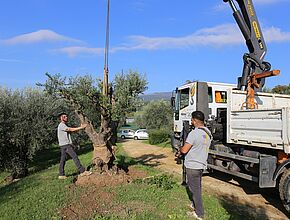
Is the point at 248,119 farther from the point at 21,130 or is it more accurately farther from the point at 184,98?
the point at 21,130

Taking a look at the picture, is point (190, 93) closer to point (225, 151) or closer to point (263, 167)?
point (225, 151)

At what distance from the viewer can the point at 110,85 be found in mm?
8859

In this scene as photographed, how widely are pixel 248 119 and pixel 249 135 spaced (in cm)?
39

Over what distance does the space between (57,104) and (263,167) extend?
1066cm

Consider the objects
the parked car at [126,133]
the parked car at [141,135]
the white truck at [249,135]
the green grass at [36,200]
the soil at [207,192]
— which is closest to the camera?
the green grass at [36,200]

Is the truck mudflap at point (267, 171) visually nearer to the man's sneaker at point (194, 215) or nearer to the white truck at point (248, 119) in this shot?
the white truck at point (248, 119)

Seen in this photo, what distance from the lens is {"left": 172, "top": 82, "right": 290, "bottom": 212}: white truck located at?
21.4ft

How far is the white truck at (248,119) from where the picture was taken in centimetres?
666

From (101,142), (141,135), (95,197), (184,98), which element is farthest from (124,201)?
(141,135)

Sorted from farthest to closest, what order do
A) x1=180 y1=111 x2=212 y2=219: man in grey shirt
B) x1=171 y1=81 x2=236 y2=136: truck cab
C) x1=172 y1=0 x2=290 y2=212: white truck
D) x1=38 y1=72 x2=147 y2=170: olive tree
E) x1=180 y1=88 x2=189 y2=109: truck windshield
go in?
x1=180 y1=88 x2=189 y2=109: truck windshield → x1=171 y1=81 x2=236 y2=136: truck cab → x1=38 y1=72 x2=147 y2=170: olive tree → x1=172 y1=0 x2=290 y2=212: white truck → x1=180 y1=111 x2=212 y2=219: man in grey shirt

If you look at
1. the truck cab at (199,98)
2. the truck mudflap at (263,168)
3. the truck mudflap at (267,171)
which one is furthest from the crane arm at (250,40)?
the truck mudflap at (267,171)

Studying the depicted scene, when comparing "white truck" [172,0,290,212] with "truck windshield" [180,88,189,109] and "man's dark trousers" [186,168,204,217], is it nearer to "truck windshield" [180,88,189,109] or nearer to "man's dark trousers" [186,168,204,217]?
"truck windshield" [180,88,189,109]

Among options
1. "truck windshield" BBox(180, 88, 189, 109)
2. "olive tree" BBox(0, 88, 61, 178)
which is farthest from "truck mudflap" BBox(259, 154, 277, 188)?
"olive tree" BBox(0, 88, 61, 178)

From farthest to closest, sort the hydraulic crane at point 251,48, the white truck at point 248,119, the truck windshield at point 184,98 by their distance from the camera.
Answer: the truck windshield at point 184,98 < the hydraulic crane at point 251,48 < the white truck at point 248,119
